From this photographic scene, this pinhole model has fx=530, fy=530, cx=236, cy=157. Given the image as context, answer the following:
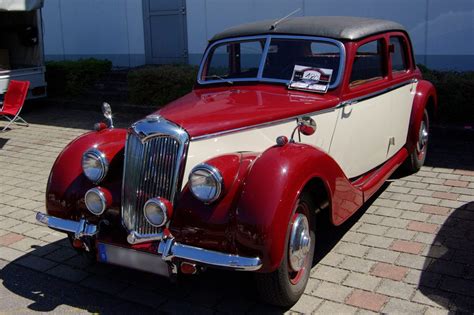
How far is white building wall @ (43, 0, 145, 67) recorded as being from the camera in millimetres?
11719

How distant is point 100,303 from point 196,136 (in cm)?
126

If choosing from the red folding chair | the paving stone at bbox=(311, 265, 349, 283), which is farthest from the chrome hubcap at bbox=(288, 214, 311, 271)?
the red folding chair

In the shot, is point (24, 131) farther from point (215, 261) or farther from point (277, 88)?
point (215, 261)

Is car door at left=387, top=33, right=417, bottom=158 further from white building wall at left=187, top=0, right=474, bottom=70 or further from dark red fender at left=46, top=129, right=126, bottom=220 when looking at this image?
white building wall at left=187, top=0, right=474, bottom=70

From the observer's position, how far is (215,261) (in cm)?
291

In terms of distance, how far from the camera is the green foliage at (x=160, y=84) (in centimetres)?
887

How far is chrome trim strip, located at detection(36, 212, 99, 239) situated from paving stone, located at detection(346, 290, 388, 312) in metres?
1.67

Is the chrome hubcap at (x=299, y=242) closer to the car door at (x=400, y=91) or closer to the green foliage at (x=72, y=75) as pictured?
the car door at (x=400, y=91)

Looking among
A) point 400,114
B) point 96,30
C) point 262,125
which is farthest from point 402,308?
point 96,30

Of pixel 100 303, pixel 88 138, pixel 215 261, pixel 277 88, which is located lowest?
pixel 100 303

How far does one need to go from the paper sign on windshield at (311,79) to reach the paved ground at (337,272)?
1.20 metres

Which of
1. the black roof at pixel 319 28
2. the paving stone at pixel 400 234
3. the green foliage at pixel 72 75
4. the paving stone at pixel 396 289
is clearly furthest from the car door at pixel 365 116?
the green foliage at pixel 72 75

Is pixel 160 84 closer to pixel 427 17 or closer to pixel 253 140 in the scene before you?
pixel 427 17

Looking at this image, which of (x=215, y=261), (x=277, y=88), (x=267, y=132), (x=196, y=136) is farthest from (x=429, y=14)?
(x=215, y=261)
